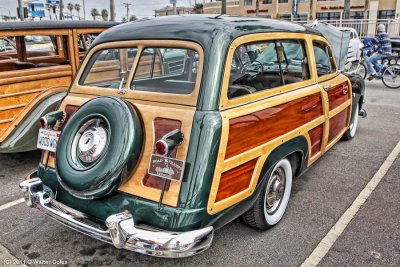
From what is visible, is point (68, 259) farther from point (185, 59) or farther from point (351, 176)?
point (351, 176)

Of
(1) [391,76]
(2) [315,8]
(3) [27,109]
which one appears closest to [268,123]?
(3) [27,109]

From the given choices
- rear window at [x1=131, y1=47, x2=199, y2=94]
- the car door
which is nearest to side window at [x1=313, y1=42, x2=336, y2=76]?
the car door

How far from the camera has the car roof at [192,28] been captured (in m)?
2.79

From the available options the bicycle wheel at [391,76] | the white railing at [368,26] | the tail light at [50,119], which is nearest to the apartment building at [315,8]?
the white railing at [368,26]

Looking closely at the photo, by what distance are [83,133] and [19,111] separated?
2.44 meters

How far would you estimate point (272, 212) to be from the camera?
10.9 feet

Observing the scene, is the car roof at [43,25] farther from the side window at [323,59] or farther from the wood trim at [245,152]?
the wood trim at [245,152]

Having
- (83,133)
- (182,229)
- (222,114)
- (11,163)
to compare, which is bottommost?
(11,163)

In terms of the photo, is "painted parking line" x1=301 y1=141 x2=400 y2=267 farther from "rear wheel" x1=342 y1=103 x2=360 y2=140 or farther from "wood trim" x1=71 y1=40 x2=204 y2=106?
"wood trim" x1=71 y1=40 x2=204 y2=106

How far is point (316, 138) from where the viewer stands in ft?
12.6

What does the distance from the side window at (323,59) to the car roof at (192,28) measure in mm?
859

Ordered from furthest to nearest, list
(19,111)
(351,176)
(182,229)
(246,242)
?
(19,111)
(351,176)
(246,242)
(182,229)

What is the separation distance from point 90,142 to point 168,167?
69 centimetres

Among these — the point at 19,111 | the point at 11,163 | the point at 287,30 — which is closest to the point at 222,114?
the point at 287,30
